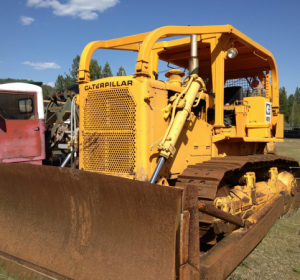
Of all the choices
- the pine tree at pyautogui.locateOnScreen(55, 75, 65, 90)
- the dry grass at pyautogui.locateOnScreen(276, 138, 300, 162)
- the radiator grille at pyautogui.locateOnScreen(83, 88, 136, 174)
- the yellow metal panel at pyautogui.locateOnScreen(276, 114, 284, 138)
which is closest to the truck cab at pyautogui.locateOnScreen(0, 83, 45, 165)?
the radiator grille at pyautogui.locateOnScreen(83, 88, 136, 174)

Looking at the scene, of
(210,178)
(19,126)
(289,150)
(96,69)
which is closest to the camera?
(210,178)

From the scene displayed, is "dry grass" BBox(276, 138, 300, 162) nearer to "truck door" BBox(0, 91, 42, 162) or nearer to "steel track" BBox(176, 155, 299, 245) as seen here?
"steel track" BBox(176, 155, 299, 245)

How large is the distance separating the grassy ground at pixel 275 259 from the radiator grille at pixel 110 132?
68.5 inches

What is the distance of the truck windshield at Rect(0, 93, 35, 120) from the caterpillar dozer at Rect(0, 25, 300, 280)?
10.5 feet

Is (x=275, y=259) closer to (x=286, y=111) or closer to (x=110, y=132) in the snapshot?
(x=110, y=132)

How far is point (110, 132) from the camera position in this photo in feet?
12.4

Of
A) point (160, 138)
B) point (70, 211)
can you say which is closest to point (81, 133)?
point (160, 138)

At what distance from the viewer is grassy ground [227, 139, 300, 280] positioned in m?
3.37

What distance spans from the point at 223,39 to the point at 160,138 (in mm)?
1958

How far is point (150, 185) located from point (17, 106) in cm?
591

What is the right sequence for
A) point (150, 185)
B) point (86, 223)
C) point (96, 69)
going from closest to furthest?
point (150, 185)
point (86, 223)
point (96, 69)

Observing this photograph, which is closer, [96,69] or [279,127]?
[279,127]

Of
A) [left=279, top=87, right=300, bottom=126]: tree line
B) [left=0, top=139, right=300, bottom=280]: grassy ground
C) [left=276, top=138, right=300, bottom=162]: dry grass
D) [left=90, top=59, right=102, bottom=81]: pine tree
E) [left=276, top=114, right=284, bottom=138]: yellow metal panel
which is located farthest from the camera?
[left=279, top=87, right=300, bottom=126]: tree line

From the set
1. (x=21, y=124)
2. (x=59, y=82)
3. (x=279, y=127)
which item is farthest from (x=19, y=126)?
(x=59, y=82)
